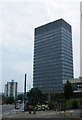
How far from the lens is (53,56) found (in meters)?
160

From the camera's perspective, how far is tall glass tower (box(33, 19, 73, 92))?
15312 cm

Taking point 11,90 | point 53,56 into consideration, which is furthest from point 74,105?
point 11,90

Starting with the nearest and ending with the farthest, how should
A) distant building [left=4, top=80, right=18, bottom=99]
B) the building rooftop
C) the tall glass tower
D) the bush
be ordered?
the bush, the tall glass tower, the building rooftop, distant building [left=4, top=80, right=18, bottom=99]

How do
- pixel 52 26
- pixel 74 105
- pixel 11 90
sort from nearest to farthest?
pixel 74 105, pixel 11 90, pixel 52 26

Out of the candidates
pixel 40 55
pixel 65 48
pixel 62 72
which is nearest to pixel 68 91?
pixel 62 72

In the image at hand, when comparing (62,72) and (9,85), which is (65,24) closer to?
(62,72)

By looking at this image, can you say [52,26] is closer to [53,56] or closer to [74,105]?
[53,56]

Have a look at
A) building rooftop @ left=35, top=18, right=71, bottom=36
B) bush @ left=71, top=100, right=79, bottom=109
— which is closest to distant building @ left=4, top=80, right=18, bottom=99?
building rooftop @ left=35, top=18, right=71, bottom=36

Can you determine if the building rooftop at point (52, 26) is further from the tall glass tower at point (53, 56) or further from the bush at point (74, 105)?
the bush at point (74, 105)

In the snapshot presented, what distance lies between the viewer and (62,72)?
488 feet

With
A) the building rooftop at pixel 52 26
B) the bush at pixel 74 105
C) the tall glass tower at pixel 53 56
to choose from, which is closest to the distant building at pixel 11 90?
the tall glass tower at pixel 53 56

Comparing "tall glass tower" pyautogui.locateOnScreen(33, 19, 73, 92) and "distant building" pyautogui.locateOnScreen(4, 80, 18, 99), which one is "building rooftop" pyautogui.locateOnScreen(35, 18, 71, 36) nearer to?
"tall glass tower" pyautogui.locateOnScreen(33, 19, 73, 92)

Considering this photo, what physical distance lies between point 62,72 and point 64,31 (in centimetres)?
2938

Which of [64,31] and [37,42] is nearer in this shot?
[64,31]
